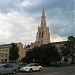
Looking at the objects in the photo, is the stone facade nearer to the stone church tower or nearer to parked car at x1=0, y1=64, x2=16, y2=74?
the stone church tower

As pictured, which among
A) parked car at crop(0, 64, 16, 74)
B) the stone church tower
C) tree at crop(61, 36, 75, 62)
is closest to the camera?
parked car at crop(0, 64, 16, 74)

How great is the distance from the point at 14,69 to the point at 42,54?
40703 mm

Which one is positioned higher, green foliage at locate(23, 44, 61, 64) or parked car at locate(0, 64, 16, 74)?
green foliage at locate(23, 44, 61, 64)

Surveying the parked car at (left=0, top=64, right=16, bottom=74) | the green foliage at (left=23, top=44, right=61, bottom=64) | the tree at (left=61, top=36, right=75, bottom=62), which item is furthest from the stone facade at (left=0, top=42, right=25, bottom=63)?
the parked car at (left=0, top=64, right=16, bottom=74)

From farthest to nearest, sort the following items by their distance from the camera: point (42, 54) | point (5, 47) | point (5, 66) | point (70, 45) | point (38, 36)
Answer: point (38, 36), point (5, 47), point (70, 45), point (42, 54), point (5, 66)

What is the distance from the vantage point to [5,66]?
32.2 meters

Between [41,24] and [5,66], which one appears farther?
[41,24]

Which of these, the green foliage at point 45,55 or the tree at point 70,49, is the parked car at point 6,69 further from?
the tree at point 70,49

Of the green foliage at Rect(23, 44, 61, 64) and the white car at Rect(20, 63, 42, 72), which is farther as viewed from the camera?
the green foliage at Rect(23, 44, 61, 64)

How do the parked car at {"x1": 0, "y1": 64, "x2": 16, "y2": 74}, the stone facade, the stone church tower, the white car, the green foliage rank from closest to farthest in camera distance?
the parked car at {"x1": 0, "y1": 64, "x2": 16, "y2": 74} → the white car → the green foliage → the stone facade → the stone church tower

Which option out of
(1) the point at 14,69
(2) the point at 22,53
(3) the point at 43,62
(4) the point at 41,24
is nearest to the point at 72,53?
(3) the point at 43,62

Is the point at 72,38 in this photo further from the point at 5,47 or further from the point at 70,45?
the point at 5,47

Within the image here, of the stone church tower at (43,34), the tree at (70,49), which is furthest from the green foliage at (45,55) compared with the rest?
the stone church tower at (43,34)

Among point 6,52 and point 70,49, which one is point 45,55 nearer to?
point 70,49
